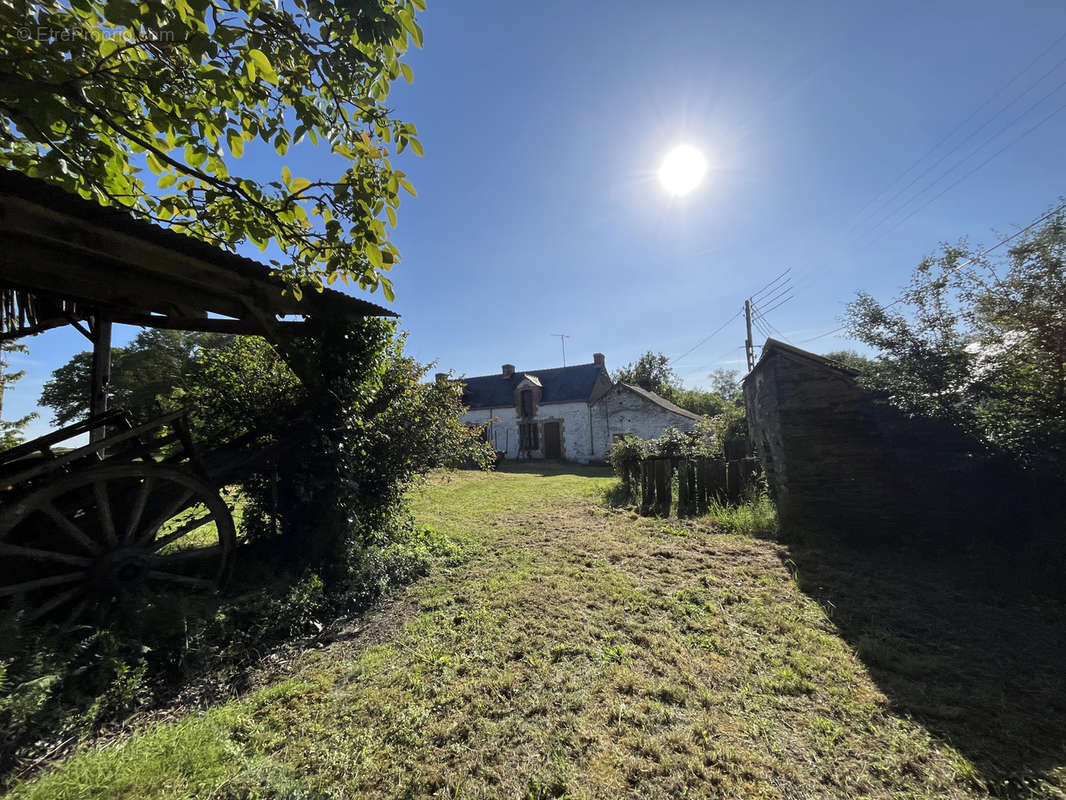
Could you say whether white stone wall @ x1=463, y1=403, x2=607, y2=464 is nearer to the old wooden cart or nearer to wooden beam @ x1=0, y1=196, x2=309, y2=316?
the old wooden cart

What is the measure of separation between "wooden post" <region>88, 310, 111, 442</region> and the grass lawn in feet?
15.5

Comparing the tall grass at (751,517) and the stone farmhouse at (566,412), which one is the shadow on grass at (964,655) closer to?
the tall grass at (751,517)

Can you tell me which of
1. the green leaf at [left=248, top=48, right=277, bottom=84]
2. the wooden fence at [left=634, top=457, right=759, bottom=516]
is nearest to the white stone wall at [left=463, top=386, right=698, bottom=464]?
the wooden fence at [left=634, top=457, right=759, bottom=516]

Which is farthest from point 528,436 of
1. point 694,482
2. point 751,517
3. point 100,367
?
point 100,367

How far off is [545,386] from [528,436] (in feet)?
12.3

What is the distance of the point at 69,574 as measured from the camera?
304cm

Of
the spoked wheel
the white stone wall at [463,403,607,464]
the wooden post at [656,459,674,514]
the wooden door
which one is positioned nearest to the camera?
the spoked wheel

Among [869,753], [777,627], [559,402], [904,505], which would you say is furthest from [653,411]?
[869,753]

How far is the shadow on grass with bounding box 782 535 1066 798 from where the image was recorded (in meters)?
2.14

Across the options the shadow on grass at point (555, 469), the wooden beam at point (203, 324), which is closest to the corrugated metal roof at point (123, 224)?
the wooden beam at point (203, 324)

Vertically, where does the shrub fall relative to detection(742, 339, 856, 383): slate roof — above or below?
below

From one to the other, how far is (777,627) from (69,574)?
19.6 ft

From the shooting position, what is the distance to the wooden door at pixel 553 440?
75.6 ft

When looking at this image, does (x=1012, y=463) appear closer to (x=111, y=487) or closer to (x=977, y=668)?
(x=977, y=668)
